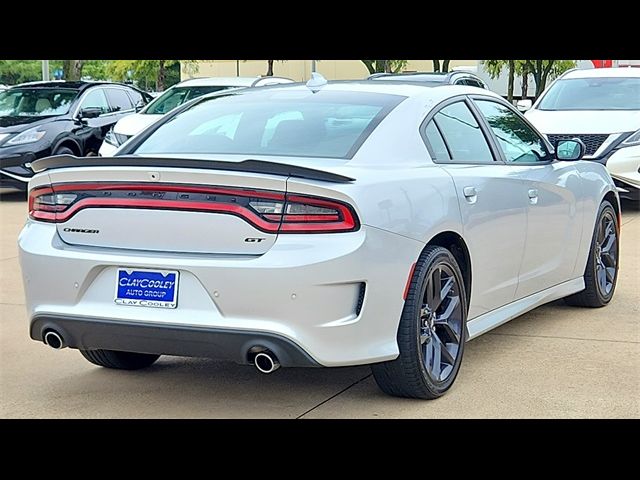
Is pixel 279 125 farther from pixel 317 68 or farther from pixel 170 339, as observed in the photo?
pixel 317 68

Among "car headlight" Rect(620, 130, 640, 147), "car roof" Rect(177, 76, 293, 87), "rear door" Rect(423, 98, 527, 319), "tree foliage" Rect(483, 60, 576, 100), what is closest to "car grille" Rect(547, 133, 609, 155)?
"car headlight" Rect(620, 130, 640, 147)

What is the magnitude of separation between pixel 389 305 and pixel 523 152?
218 centimetres

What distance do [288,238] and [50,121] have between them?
1110cm

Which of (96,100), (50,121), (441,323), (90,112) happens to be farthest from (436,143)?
(96,100)

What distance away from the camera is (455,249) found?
5391mm

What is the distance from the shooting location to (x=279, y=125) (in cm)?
541

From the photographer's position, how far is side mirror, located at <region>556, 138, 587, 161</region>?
262 inches

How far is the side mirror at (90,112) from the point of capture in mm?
15312

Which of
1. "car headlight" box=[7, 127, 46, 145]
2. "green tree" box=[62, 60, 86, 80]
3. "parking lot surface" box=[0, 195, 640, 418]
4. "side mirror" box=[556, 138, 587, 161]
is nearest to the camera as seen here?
"parking lot surface" box=[0, 195, 640, 418]

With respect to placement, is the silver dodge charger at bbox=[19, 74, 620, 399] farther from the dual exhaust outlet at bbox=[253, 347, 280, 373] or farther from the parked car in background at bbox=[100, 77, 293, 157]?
the parked car in background at bbox=[100, 77, 293, 157]

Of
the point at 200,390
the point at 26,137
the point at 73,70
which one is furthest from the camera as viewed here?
the point at 73,70

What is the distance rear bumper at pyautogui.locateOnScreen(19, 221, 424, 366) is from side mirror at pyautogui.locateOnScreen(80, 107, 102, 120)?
1095 centimetres
